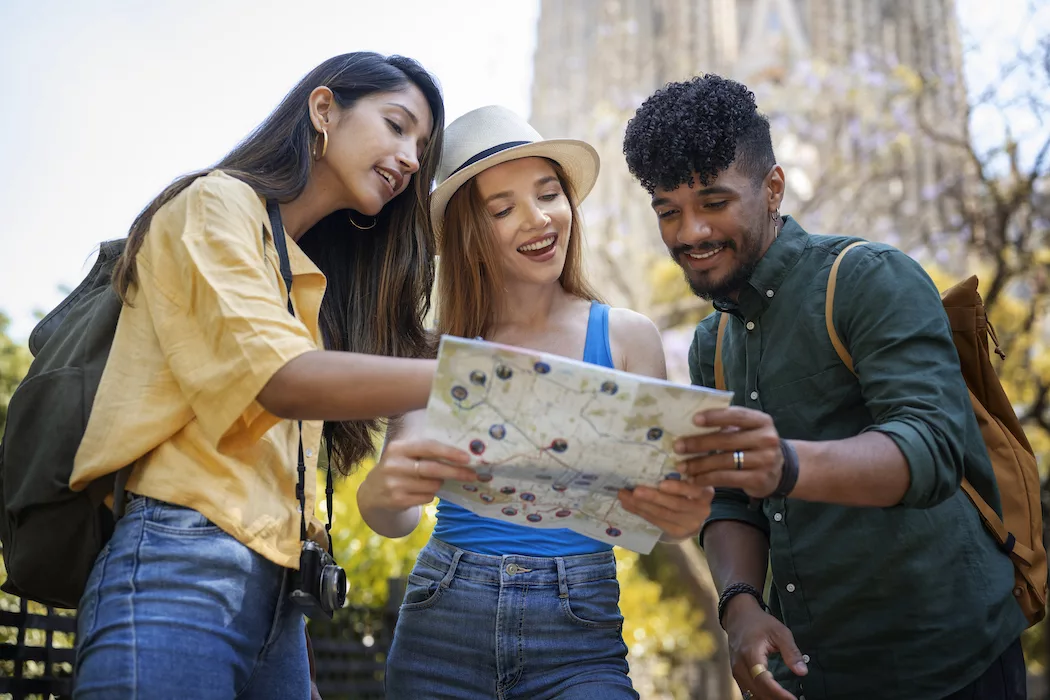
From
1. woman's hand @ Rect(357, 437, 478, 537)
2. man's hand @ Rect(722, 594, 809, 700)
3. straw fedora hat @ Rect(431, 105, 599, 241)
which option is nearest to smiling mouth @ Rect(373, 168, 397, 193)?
straw fedora hat @ Rect(431, 105, 599, 241)

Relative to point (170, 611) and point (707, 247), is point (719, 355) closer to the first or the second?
point (707, 247)

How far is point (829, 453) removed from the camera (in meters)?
2.12

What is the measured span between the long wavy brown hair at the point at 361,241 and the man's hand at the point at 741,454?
3.90 feet

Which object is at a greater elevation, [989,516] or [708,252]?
[708,252]

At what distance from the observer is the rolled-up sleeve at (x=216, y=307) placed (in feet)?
6.50

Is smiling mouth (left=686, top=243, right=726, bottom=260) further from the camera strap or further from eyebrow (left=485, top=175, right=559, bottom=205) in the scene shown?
the camera strap

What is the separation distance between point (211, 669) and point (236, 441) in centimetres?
45

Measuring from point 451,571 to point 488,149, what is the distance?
4.30 feet

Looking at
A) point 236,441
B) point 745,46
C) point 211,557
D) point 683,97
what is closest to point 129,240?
point 236,441

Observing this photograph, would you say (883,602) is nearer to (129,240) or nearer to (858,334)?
(858,334)

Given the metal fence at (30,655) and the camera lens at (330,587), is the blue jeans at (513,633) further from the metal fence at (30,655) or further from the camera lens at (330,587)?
the metal fence at (30,655)

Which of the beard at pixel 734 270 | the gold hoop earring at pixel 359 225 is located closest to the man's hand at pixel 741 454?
the beard at pixel 734 270

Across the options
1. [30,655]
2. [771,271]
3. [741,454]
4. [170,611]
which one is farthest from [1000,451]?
[30,655]

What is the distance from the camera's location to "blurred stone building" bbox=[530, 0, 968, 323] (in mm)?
19891
